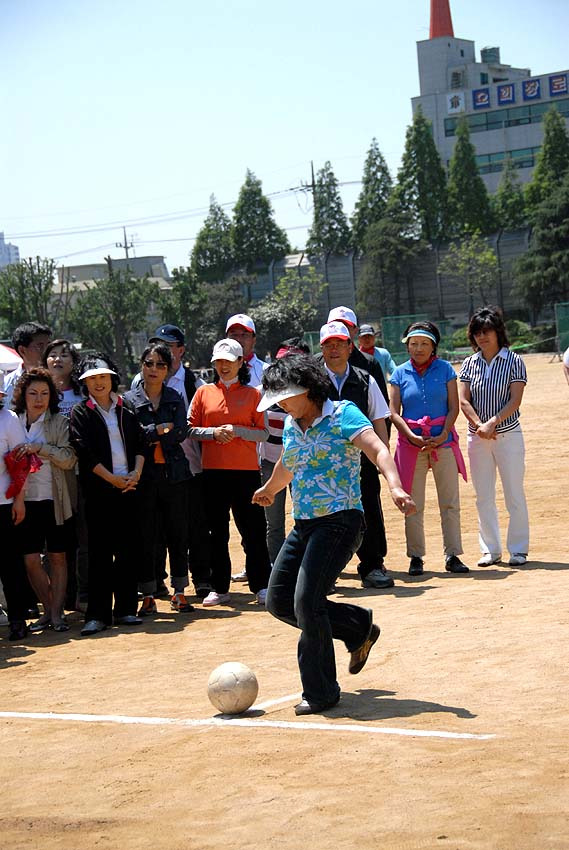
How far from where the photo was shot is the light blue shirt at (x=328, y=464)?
631cm

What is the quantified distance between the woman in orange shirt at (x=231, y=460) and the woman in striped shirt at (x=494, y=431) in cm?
202

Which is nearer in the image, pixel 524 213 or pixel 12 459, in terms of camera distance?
pixel 12 459

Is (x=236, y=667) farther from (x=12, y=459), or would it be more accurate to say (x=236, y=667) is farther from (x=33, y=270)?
(x=33, y=270)

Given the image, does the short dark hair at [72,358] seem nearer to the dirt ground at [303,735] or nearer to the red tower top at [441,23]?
the dirt ground at [303,735]

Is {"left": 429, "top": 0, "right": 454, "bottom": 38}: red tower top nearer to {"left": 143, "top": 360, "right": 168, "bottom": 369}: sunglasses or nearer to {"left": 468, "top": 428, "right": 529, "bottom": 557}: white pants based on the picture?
{"left": 468, "top": 428, "right": 529, "bottom": 557}: white pants

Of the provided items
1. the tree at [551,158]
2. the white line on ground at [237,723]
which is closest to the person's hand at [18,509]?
the white line on ground at [237,723]

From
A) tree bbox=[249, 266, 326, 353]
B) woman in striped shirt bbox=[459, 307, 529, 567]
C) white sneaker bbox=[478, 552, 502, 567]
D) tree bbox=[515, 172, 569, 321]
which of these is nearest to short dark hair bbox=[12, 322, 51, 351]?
woman in striped shirt bbox=[459, 307, 529, 567]

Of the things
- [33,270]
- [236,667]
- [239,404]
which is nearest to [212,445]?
[239,404]

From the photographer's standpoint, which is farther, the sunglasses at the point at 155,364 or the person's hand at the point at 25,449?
the sunglasses at the point at 155,364

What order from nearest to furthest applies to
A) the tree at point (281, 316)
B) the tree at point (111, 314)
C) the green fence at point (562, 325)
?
1. the green fence at point (562, 325)
2. the tree at point (281, 316)
3. the tree at point (111, 314)

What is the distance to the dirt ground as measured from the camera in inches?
182

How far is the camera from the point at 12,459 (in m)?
8.98

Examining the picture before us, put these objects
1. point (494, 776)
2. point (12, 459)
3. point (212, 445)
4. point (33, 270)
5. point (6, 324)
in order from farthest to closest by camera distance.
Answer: point (6, 324) → point (33, 270) → point (212, 445) → point (12, 459) → point (494, 776)

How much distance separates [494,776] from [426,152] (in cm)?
8756
